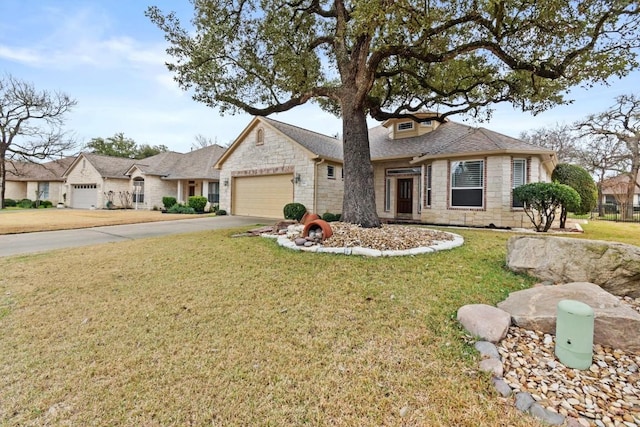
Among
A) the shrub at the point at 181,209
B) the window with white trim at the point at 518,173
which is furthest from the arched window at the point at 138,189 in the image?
the window with white trim at the point at 518,173

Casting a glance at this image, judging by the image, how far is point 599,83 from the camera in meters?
7.45

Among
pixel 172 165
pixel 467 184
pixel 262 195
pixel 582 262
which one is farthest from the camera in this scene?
pixel 172 165

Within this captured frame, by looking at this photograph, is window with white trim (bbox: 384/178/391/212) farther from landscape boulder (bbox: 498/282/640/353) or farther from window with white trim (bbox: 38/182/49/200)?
window with white trim (bbox: 38/182/49/200)

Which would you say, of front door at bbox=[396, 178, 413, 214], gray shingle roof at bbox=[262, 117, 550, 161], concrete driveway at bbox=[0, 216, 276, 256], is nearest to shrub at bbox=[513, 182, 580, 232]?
gray shingle roof at bbox=[262, 117, 550, 161]

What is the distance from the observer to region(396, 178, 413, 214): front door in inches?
556

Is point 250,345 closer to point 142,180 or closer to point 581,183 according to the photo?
point 581,183

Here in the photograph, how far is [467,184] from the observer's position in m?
11.3

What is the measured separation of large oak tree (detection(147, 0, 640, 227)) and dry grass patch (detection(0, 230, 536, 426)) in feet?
13.1

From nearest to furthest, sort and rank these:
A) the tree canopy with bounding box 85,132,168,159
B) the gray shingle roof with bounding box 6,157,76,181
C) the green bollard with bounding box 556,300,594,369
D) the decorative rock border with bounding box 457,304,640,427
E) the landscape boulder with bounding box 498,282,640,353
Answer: the decorative rock border with bounding box 457,304,640,427 < the green bollard with bounding box 556,300,594,369 < the landscape boulder with bounding box 498,282,640,353 < the gray shingle roof with bounding box 6,157,76,181 < the tree canopy with bounding box 85,132,168,159

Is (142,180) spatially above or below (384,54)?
below

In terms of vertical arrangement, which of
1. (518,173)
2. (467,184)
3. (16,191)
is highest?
(16,191)

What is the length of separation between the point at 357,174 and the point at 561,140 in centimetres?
2850

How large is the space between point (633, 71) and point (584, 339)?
859 cm

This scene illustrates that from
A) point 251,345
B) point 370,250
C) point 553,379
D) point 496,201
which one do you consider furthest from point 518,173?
point 251,345
